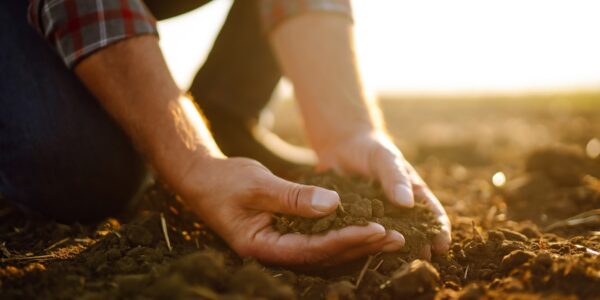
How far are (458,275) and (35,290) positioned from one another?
140cm

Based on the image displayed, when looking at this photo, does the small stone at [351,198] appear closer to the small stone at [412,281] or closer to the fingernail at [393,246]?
the fingernail at [393,246]

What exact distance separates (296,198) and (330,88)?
102cm

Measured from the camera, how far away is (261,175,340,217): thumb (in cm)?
150

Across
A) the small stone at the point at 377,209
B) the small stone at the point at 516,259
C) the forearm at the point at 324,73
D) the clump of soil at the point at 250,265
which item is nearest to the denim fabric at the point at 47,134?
the clump of soil at the point at 250,265

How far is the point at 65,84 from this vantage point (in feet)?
6.85

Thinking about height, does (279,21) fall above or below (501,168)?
above

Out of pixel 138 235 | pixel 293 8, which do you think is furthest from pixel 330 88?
pixel 138 235

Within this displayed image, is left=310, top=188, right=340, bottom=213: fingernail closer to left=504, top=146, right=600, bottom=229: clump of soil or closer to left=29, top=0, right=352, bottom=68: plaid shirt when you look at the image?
left=29, top=0, right=352, bottom=68: plaid shirt

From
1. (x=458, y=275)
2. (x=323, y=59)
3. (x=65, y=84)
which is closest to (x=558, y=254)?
(x=458, y=275)

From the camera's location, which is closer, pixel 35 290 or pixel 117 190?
pixel 35 290

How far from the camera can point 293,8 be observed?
8.07 ft

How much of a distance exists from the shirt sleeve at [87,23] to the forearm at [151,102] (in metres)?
0.03

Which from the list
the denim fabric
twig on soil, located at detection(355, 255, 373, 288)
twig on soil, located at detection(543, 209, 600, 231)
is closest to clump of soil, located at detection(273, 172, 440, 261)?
twig on soil, located at detection(355, 255, 373, 288)

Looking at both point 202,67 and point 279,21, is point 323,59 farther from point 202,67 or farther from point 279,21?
point 202,67
